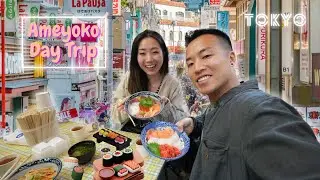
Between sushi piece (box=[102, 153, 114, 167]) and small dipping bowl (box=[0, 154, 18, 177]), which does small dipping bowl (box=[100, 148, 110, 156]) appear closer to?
sushi piece (box=[102, 153, 114, 167])

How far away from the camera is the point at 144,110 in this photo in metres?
2.64

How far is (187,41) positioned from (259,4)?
417 cm

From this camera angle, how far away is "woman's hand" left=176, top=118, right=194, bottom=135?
7.16 feet

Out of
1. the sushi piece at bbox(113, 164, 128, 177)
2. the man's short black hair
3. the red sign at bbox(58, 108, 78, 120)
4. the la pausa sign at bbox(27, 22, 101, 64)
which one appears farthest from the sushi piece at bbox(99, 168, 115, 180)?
the la pausa sign at bbox(27, 22, 101, 64)

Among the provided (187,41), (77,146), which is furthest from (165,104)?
(187,41)

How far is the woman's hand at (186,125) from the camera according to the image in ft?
7.16

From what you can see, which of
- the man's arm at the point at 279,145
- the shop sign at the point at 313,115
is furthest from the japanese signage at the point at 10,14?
the shop sign at the point at 313,115

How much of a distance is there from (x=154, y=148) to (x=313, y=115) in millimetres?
2689

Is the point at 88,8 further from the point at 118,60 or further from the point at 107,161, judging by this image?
the point at 107,161

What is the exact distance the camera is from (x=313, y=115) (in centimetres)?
359

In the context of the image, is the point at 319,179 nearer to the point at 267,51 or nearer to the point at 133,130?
the point at 133,130

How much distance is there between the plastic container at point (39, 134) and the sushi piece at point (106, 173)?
2.53 feet

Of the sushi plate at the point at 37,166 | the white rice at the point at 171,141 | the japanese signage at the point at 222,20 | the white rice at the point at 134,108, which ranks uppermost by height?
the japanese signage at the point at 222,20

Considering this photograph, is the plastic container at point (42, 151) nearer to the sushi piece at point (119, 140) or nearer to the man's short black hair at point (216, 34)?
the sushi piece at point (119, 140)
